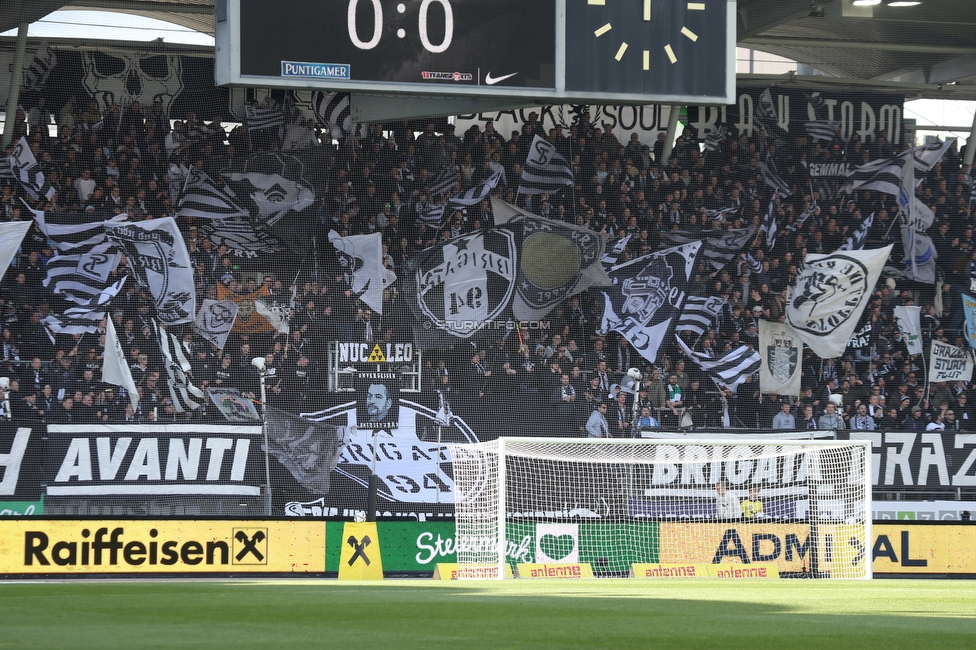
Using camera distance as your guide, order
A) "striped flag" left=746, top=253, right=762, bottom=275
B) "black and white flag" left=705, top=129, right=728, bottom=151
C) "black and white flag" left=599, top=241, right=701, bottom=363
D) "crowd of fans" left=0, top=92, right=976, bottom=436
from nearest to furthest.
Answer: "crowd of fans" left=0, top=92, right=976, bottom=436 < "black and white flag" left=599, top=241, right=701, bottom=363 < "striped flag" left=746, top=253, right=762, bottom=275 < "black and white flag" left=705, top=129, right=728, bottom=151

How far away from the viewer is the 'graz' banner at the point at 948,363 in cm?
2088

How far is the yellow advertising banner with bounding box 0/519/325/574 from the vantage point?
48.4 ft

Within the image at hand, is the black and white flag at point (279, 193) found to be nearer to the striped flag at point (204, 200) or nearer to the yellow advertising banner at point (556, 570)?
the striped flag at point (204, 200)

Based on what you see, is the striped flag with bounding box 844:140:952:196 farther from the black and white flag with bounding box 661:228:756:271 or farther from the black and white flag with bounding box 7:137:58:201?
the black and white flag with bounding box 7:137:58:201

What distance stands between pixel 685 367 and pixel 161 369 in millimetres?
8011

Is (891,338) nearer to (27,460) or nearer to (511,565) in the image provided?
(511,565)

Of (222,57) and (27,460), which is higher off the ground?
(222,57)

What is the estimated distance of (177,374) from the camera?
59.3 feet

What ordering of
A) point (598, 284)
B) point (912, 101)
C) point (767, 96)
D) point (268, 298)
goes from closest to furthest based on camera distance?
point (268, 298), point (598, 284), point (767, 96), point (912, 101)

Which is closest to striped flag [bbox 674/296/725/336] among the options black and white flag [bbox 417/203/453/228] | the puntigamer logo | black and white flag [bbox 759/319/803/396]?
black and white flag [bbox 759/319/803/396]

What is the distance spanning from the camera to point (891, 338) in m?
21.0

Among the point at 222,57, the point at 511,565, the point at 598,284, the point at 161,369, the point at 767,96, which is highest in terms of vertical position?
the point at 767,96

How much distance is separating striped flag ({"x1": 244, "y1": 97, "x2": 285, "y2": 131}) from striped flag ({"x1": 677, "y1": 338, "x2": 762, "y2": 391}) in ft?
23.7

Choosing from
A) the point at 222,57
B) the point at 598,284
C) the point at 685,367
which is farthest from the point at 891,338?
the point at 222,57
